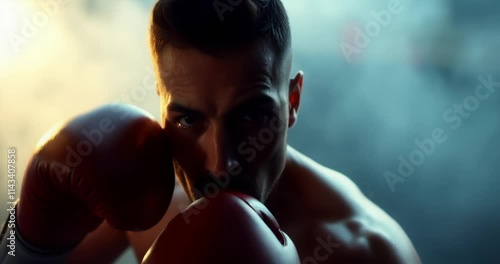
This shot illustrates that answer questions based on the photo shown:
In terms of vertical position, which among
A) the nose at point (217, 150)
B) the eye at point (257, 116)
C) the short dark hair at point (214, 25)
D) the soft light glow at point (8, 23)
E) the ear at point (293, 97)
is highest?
the short dark hair at point (214, 25)

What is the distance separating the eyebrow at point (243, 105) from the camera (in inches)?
40.6

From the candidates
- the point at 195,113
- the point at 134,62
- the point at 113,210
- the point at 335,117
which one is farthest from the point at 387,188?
the point at 113,210

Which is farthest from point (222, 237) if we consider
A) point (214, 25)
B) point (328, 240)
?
point (328, 240)

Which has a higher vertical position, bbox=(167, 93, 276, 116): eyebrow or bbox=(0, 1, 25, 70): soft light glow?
bbox=(167, 93, 276, 116): eyebrow

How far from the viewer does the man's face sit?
40.1 inches

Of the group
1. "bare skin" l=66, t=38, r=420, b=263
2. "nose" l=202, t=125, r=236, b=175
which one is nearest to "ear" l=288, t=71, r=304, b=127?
"bare skin" l=66, t=38, r=420, b=263

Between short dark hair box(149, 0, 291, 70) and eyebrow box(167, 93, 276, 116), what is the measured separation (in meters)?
0.10

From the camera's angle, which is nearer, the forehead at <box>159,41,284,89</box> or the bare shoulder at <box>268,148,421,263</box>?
the forehead at <box>159,41,284,89</box>

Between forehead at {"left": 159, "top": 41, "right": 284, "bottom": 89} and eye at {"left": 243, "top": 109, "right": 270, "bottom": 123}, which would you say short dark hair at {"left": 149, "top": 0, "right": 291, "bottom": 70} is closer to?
forehead at {"left": 159, "top": 41, "right": 284, "bottom": 89}

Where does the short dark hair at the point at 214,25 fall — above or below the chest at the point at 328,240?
above

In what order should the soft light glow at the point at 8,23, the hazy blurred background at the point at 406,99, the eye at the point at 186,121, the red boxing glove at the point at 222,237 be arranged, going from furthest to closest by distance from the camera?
the hazy blurred background at the point at 406,99 → the soft light glow at the point at 8,23 → the eye at the point at 186,121 → the red boxing glove at the point at 222,237

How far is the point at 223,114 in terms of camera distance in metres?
1.02

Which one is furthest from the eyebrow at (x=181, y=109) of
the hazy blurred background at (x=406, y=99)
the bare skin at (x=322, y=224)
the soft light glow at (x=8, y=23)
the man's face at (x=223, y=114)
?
the soft light glow at (x=8, y=23)

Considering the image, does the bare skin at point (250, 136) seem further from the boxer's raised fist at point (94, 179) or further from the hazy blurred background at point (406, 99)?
the hazy blurred background at point (406, 99)
